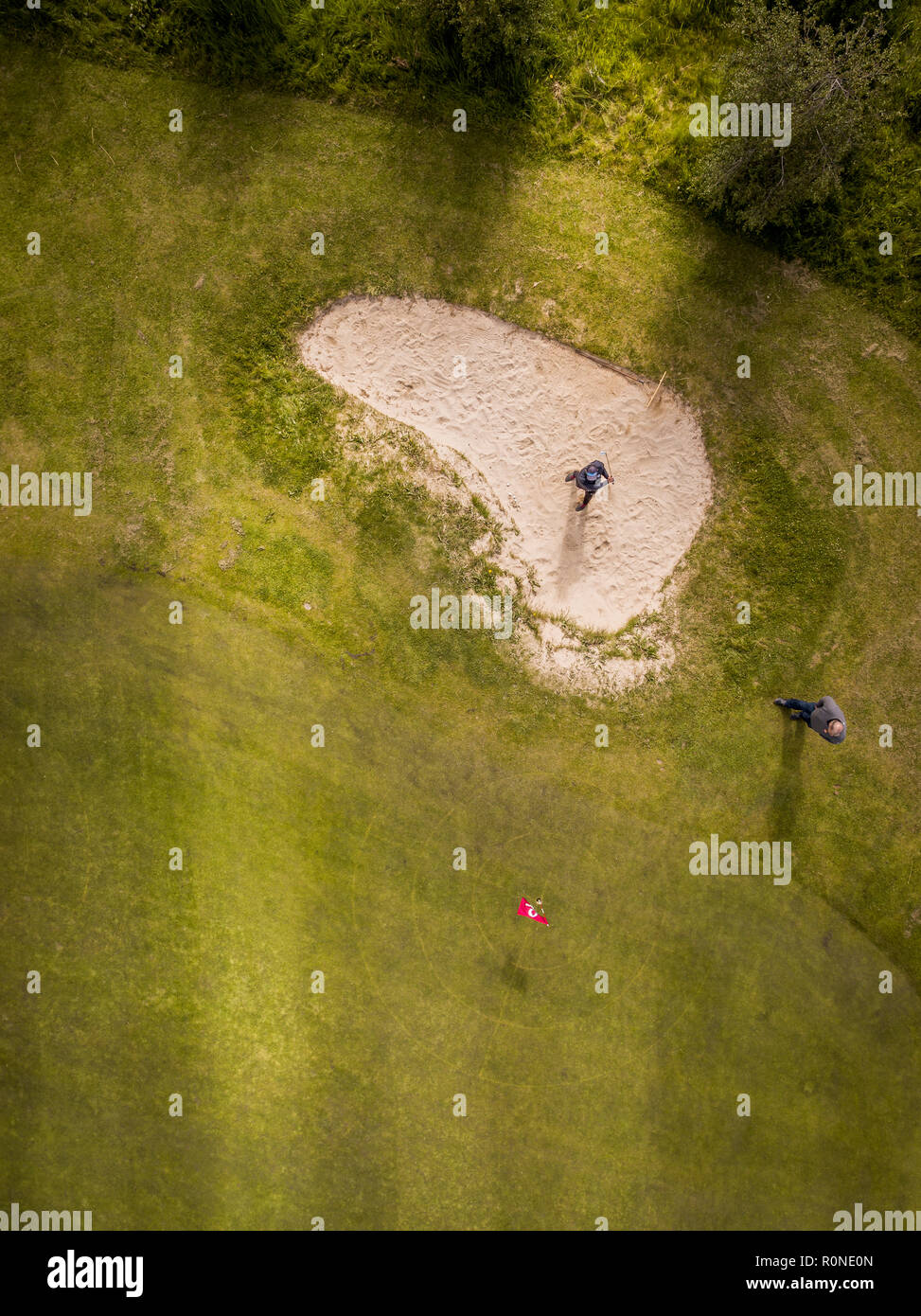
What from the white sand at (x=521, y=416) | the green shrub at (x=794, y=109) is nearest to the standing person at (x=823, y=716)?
the white sand at (x=521, y=416)

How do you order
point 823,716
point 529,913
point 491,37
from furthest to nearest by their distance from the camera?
point 529,913, point 491,37, point 823,716

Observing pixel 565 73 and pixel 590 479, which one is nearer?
pixel 590 479

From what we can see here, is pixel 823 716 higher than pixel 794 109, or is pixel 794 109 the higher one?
pixel 794 109

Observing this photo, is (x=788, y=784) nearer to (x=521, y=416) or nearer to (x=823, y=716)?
(x=823, y=716)

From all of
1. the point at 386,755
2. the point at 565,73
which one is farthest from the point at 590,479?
the point at 565,73

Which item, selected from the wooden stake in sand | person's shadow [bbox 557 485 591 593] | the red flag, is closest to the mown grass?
the wooden stake in sand

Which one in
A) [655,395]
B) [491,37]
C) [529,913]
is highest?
[491,37]

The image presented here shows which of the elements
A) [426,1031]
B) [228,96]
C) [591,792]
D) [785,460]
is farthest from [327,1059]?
[228,96]
